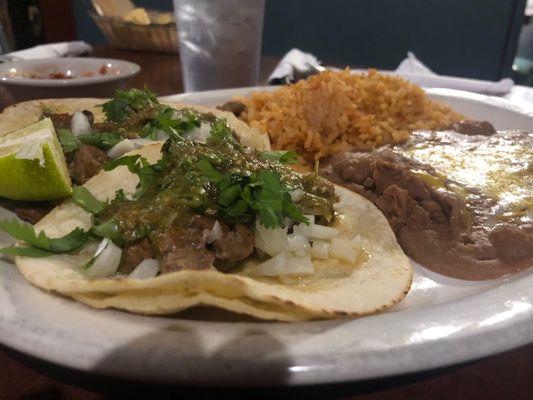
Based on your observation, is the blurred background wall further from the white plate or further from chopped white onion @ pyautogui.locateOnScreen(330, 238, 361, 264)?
the white plate

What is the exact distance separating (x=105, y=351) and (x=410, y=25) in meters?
5.30

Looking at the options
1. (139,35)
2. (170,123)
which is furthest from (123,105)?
(139,35)

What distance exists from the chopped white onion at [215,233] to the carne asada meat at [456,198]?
65 cm

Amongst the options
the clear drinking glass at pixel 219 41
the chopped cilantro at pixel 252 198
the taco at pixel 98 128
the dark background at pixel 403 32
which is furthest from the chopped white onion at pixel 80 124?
the dark background at pixel 403 32

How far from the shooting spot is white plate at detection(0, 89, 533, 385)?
79 centimetres

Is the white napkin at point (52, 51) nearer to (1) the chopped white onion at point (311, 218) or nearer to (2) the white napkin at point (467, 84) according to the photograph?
(2) the white napkin at point (467, 84)

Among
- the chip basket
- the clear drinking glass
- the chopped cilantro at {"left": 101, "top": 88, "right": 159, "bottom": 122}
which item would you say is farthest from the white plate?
the chip basket

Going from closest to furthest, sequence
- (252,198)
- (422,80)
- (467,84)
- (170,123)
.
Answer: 1. (252,198)
2. (170,123)
3. (467,84)
4. (422,80)

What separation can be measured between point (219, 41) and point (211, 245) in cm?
192

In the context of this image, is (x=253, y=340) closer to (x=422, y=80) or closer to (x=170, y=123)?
(x=170, y=123)

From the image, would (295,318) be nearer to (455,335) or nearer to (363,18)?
(455,335)

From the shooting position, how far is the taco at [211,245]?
95 centimetres

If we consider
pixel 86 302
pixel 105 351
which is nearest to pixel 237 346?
pixel 105 351

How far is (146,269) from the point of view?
1100 millimetres
